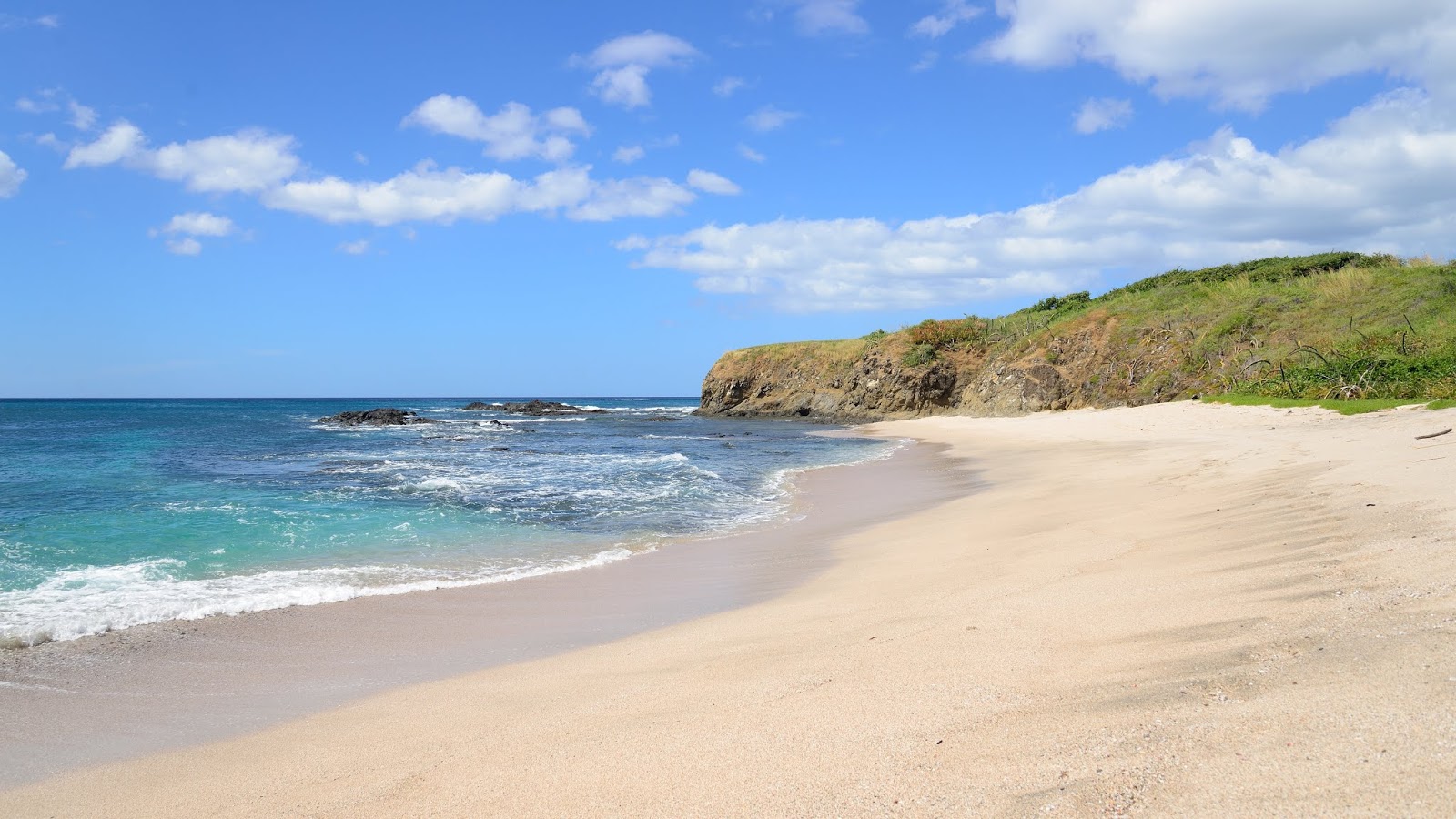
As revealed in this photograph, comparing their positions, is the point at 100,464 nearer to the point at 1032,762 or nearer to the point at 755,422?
the point at 1032,762

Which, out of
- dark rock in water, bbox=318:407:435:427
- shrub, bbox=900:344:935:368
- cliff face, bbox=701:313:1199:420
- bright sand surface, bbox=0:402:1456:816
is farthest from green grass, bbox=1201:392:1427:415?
dark rock in water, bbox=318:407:435:427

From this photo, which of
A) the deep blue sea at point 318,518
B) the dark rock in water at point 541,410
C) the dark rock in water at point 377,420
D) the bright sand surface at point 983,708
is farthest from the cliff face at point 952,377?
the bright sand surface at point 983,708

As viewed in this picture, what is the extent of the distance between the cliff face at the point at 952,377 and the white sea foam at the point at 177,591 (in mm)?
27261

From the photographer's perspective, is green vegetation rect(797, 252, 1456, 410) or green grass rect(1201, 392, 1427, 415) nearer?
green grass rect(1201, 392, 1427, 415)

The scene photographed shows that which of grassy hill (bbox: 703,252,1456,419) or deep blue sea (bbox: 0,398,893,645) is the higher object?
grassy hill (bbox: 703,252,1456,419)

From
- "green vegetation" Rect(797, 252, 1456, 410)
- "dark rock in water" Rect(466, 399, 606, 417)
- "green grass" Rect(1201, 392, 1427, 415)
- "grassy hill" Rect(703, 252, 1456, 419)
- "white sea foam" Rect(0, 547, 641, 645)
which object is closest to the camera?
"white sea foam" Rect(0, 547, 641, 645)

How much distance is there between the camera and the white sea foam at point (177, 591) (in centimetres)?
651

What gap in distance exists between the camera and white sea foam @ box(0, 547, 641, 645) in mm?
6512

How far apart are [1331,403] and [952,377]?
28379 mm

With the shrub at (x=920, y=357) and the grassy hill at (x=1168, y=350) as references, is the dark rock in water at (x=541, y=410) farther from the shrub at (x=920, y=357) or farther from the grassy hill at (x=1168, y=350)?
the shrub at (x=920, y=357)

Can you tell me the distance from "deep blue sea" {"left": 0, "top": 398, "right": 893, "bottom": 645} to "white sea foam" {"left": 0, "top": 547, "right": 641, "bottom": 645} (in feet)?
0.09

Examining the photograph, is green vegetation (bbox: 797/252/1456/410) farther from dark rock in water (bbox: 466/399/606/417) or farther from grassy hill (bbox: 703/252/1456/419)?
dark rock in water (bbox: 466/399/606/417)

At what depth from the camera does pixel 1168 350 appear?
3038cm

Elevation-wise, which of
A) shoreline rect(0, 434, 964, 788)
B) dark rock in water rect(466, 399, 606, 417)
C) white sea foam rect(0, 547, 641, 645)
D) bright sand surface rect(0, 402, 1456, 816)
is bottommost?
shoreline rect(0, 434, 964, 788)
